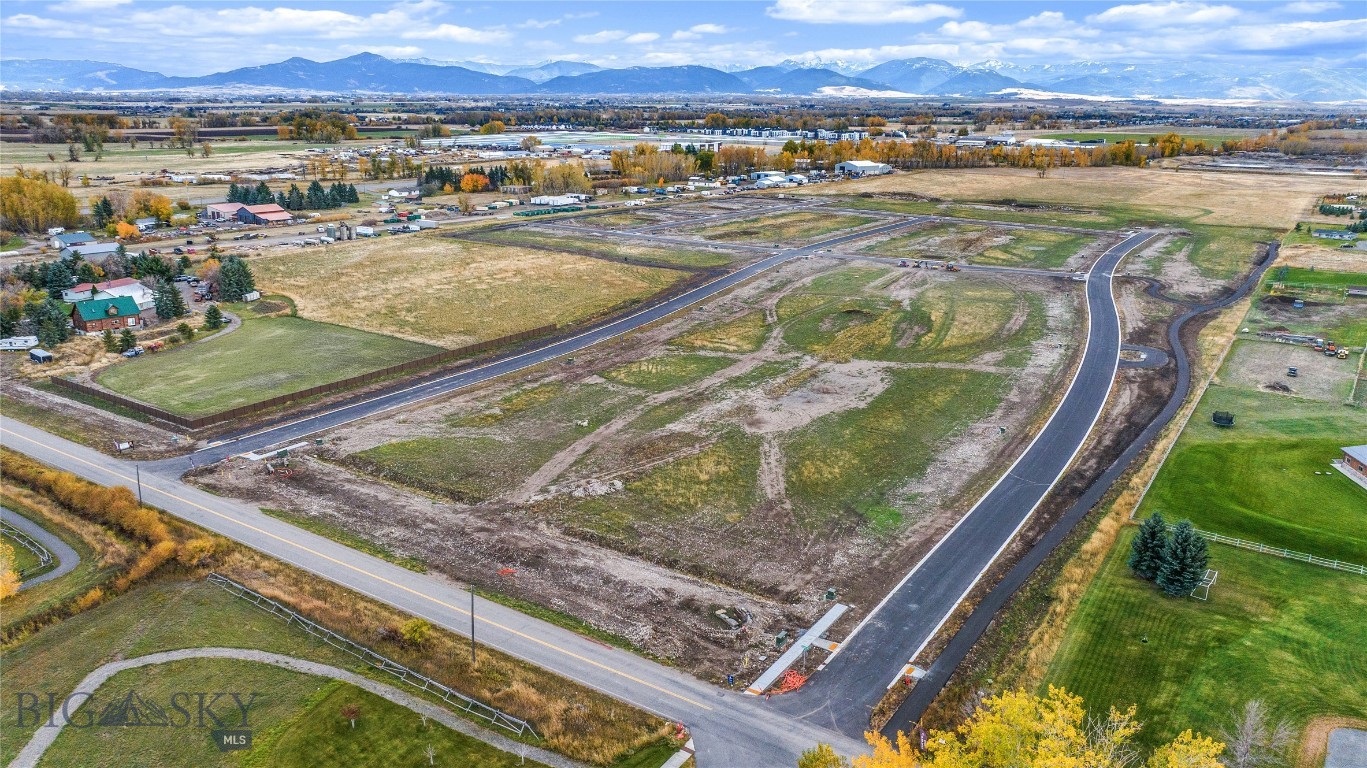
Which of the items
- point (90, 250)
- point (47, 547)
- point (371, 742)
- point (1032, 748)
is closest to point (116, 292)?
point (90, 250)

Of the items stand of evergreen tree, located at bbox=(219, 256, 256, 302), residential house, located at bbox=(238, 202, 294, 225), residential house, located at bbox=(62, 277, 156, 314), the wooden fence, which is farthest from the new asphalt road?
residential house, located at bbox=(238, 202, 294, 225)

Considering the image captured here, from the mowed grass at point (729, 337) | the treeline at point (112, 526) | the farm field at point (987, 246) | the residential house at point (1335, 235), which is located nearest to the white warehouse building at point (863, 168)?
the farm field at point (987, 246)

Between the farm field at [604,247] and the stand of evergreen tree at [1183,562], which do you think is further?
the farm field at [604,247]

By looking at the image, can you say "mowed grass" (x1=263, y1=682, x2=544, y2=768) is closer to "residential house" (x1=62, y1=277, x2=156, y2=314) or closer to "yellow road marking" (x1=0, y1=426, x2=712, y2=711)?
"yellow road marking" (x1=0, y1=426, x2=712, y2=711)

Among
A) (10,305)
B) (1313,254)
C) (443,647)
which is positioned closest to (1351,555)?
(443,647)

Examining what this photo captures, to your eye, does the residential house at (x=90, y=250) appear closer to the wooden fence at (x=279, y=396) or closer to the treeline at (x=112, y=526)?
the wooden fence at (x=279, y=396)

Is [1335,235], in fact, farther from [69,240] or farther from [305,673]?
[69,240]

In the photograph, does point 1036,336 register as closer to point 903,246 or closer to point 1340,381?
point 1340,381
